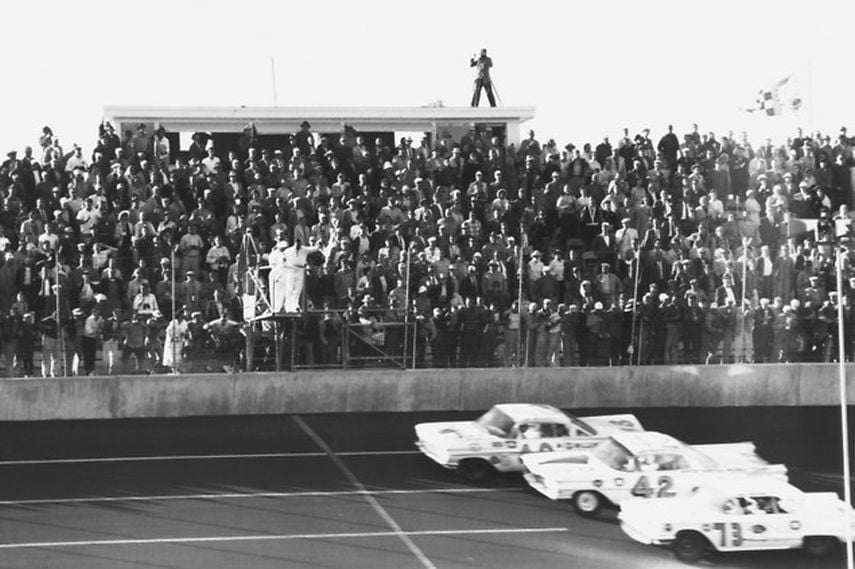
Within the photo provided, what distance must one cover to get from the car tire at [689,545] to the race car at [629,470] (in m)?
1.23

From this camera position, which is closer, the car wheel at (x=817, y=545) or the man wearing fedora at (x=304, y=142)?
the car wheel at (x=817, y=545)

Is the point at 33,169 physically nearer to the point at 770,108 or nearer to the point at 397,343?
the point at 397,343

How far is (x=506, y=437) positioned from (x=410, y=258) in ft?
17.5

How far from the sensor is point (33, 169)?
3019cm

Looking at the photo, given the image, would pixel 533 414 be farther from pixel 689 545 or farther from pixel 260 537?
pixel 260 537

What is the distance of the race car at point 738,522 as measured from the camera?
19.3 meters

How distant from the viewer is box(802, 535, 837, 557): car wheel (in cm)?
1956

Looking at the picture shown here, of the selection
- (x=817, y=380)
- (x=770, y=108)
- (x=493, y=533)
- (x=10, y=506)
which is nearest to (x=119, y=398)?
(x=10, y=506)

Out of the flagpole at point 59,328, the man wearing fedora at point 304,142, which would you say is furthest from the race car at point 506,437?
the man wearing fedora at point 304,142

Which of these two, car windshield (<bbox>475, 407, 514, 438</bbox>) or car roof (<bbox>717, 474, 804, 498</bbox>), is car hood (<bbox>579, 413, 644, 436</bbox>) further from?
car roof (<bbox>717, 474, 804, 498</bbox>)

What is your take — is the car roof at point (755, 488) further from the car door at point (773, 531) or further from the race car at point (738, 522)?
the car door at point (773, 531)

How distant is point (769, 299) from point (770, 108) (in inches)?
349

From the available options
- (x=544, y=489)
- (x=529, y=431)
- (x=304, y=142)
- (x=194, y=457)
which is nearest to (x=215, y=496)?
(x=194, y=457)

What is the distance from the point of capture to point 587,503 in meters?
21.4
